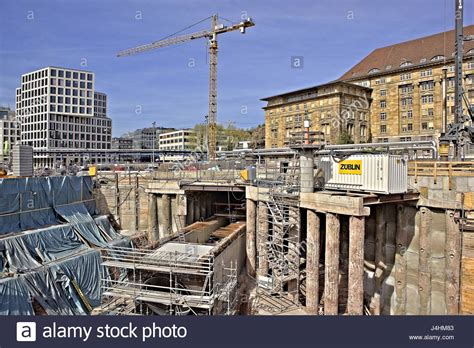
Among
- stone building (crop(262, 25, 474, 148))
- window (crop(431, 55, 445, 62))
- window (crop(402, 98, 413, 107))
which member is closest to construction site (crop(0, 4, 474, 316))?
stone building (crop(262, 25, 474, 148))

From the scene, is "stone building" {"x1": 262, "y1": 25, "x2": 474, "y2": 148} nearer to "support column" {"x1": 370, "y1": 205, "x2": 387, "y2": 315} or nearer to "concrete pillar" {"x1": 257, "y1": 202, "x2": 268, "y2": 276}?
"concrete pillar" {"x1": 257, "y1": 202, "x2": 268, "y2": 276}

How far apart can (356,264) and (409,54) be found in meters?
65.9

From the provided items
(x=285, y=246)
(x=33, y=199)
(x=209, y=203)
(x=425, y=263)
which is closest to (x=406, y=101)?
(x=209, y=203)

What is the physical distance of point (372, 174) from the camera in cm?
1530

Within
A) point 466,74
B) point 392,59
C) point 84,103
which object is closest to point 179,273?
point 466,74

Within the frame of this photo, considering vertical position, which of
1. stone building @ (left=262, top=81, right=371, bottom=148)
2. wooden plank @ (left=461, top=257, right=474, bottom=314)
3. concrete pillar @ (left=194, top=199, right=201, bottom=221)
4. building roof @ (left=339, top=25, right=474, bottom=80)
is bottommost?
wooden plank @ (left=461, top=257, right=474, bottom=314)

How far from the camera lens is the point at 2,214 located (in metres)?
22.0

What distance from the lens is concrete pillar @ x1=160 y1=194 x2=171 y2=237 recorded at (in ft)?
91.3

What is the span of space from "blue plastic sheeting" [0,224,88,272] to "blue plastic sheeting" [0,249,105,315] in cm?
104

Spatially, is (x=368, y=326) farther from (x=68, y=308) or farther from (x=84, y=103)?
(x=84, y=103)

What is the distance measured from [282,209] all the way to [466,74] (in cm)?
5731

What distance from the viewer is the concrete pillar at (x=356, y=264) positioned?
14.7m

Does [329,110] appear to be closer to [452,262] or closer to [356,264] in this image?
[452,262]

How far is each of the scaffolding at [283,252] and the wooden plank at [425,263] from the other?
556 centimetres
